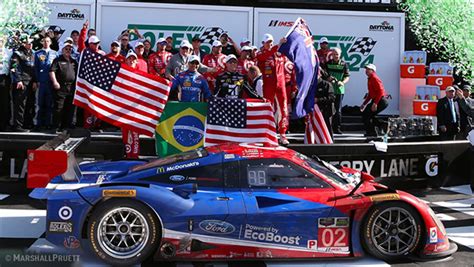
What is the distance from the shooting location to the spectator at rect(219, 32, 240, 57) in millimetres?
12285

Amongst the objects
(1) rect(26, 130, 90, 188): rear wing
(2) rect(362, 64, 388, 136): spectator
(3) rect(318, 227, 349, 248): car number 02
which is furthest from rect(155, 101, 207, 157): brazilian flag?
(2) rect(362, 64, 388, 136): spectator

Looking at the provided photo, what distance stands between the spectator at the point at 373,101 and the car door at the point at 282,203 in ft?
22.4

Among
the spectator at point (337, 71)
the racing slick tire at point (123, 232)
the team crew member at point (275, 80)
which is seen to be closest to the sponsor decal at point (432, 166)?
the team crew member at point (275, 80)

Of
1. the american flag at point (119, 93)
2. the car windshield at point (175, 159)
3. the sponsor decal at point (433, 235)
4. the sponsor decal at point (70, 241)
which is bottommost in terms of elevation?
the sponsor decal at point (70, 241)

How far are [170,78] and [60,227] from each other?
5.08 meters

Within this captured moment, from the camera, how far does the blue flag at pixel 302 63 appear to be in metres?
9.72

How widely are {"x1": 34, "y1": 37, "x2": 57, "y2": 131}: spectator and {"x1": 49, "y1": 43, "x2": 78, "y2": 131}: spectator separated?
0.74ft

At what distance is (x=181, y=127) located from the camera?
8.91 m

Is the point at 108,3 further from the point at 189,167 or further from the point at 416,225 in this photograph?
the point at 416,225

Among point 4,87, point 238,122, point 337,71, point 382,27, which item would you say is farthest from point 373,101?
point 4,87

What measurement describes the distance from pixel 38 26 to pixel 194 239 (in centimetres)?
847

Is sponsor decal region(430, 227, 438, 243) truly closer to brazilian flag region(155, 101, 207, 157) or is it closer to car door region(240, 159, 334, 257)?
car door region(240, 159, 334, 257)

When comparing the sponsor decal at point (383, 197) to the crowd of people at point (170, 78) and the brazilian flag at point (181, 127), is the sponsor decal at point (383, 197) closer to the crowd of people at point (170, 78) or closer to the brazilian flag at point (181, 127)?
the brazilian flag at point (181, 127)

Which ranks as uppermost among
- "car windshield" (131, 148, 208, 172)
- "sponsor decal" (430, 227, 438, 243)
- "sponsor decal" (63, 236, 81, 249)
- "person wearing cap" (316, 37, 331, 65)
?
"person wearing cap" (316, 37, 331, 65)
